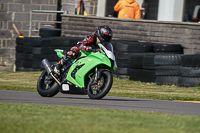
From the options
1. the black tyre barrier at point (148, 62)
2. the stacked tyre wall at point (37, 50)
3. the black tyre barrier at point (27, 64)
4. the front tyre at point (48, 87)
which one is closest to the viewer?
the front tyre at point (48, 87)

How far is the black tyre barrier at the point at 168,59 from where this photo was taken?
1302cm

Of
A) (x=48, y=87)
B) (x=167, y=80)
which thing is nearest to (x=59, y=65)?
(x=48, y=87)

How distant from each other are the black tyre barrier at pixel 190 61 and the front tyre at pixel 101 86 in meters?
4.59

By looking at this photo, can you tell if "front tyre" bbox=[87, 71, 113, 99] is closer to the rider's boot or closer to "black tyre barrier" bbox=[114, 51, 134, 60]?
the rider's boot

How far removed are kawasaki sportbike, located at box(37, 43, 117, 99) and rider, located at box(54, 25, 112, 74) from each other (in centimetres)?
9

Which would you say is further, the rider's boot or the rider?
the rider's boot

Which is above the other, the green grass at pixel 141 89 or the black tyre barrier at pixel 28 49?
the black tyre barrier at pixel 28 49

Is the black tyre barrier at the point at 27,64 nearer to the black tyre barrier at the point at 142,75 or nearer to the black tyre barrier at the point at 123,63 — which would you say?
the black tyre barrier at the point at 123,63

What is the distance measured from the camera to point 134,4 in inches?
682

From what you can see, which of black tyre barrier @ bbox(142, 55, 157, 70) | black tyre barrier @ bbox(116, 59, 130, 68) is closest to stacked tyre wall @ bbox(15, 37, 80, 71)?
black tyre barrier @ bbox(116, 59, 130, 68)

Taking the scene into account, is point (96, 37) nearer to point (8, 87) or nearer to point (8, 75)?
point (8, 87)

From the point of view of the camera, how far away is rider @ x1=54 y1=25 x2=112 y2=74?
880 cm

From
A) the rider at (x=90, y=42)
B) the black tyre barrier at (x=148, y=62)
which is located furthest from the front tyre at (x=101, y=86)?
the black tyre barrier at (x=148, y=62)

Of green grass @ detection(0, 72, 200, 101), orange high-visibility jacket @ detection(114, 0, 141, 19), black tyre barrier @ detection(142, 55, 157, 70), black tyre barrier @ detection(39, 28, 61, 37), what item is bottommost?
green grass @ detection(0, 72, 200, 101)
